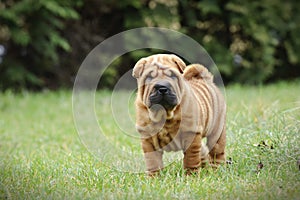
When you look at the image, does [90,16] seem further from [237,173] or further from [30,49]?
[237,173]

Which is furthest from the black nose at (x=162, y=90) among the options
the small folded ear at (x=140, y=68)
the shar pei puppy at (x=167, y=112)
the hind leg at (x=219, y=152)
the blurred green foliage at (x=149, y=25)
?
the blurred green foliage at (x=149, y=25)

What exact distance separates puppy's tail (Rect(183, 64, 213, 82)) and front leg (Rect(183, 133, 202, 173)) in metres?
0.47

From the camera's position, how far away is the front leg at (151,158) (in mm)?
3559

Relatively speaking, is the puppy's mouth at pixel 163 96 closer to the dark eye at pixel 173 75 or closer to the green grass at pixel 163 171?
the dark eye at pixel 173 75

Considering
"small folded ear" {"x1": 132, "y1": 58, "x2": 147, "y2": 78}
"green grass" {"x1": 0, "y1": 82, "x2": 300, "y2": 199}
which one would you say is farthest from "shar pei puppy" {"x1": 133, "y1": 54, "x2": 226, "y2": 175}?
"green grass" {"x1": 0, "y1": 82, "x2": 300, "y2": 199}

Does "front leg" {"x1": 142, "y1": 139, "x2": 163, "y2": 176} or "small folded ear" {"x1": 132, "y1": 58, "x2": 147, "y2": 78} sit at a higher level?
"small folded ear" {"x1": 132, "y1": 58, "x2": 147, "y2": 78}

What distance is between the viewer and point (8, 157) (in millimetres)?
4793

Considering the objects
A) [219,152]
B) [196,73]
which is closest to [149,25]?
[196,73]

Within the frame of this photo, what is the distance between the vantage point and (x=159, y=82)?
3.33 meters

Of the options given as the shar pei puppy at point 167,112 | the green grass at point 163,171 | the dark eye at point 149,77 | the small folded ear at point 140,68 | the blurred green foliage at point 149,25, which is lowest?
the green grass at point 163,171

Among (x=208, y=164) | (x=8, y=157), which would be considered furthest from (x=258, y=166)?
(x=8, y=157)

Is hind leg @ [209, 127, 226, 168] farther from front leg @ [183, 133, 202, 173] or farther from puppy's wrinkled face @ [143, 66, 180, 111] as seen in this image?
puppy's wrinkled face @ [143, 66, 180, 111]

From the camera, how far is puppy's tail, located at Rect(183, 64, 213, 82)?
3755 millimetres

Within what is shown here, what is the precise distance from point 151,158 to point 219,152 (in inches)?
23.4
